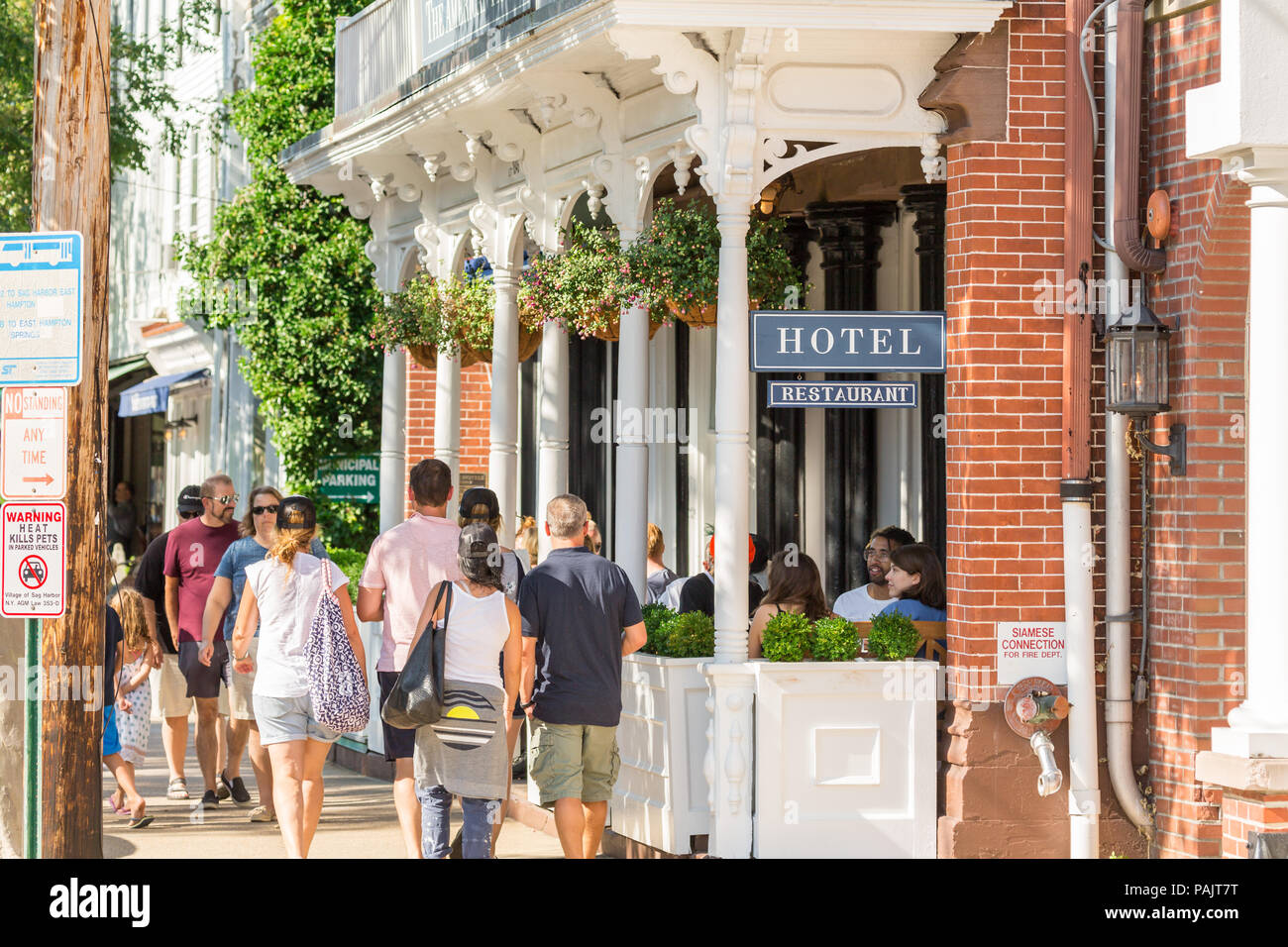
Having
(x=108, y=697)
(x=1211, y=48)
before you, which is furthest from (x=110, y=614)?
(x=1211, y=48)

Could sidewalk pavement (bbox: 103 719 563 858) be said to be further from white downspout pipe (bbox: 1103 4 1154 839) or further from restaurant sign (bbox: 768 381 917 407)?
white downspout pipe (bbox: 1103 4 1154 839)

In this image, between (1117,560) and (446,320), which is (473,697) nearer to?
(1117,560)

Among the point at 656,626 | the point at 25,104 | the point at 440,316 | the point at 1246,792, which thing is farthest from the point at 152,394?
the point at 1246,792

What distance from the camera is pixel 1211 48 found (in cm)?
833

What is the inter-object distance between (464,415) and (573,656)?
752cm

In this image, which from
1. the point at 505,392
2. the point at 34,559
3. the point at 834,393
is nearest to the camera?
the point at 34,559

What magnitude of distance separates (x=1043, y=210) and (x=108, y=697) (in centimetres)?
524

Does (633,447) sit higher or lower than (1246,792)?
higher

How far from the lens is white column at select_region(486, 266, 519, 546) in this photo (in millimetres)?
12039

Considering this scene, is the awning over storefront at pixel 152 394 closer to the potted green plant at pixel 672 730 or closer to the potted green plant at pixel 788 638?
the potted green plant at pixel 672 730

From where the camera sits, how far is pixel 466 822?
307 inches

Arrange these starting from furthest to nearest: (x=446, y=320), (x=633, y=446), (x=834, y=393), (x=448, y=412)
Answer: (x=448, y=412), (x=446, y=320), (x=633, y=446), (x=834, y=393)

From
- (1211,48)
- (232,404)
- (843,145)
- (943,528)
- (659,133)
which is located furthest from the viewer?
(232,404)

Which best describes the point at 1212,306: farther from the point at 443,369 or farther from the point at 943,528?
the point at 443,369
